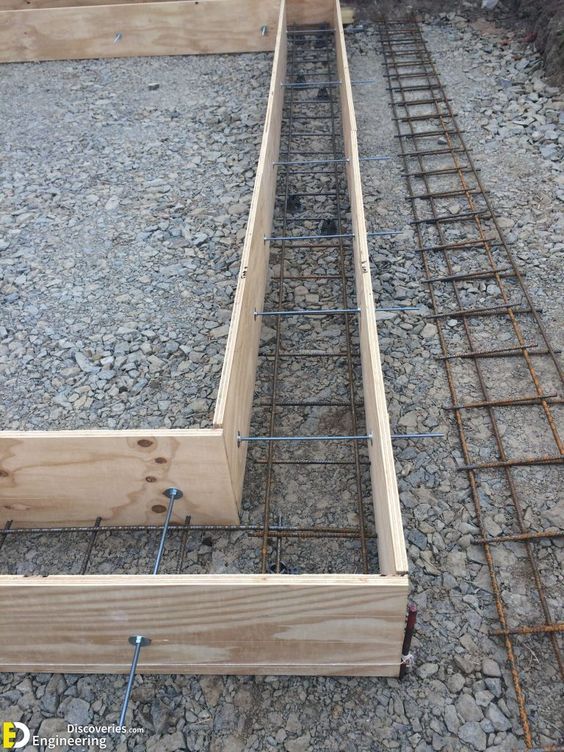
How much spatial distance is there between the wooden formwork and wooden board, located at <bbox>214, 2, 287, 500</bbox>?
0.8 inches

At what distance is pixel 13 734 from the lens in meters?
3.24

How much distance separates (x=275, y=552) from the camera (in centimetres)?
393

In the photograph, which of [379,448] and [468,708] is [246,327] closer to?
[379,448]

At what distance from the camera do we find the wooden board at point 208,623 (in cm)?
289

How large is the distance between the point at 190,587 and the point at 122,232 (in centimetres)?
450

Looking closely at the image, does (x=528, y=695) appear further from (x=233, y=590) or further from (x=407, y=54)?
(x=407, y=54)

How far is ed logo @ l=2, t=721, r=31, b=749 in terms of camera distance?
126 inches

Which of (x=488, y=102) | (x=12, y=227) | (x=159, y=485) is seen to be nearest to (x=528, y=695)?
(x=159, y=485)

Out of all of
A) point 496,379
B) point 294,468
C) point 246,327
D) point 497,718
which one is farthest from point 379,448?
point 496,379

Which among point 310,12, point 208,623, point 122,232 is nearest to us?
point 208,623

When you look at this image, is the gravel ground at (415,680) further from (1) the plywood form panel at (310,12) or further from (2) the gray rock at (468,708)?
(1) the plywood form panel at (310,12)

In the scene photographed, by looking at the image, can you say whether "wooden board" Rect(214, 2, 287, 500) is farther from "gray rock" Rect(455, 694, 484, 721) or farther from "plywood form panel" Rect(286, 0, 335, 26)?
"plywood form panel" Rect(286, 0, 335, 26)

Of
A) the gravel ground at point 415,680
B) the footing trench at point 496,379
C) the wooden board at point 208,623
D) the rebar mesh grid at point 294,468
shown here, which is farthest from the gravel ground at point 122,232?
the footing trench at point 496,379

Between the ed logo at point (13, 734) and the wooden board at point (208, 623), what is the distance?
0.27 meters
